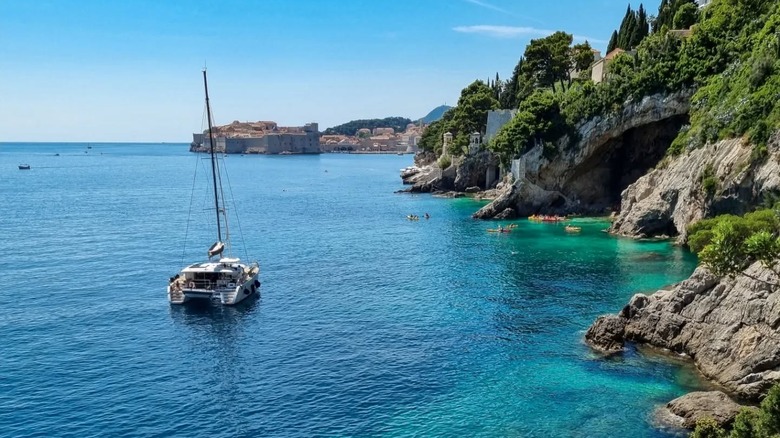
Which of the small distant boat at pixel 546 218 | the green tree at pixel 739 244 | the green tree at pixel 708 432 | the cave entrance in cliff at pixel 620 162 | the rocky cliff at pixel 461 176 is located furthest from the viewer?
the rocky cliff at pixel 461 176

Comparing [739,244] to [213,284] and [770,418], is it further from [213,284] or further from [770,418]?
[213,284]

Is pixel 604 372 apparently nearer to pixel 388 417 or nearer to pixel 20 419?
pixel 388 417

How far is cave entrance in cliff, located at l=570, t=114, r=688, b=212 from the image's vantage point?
7425 cm

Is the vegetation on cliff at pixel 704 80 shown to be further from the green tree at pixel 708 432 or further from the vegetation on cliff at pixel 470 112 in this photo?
the green tree at pixel 708 432

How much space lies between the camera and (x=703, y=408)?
25.1 meters

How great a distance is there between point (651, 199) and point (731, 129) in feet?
43.0

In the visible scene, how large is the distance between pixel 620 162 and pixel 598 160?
346 centimetres

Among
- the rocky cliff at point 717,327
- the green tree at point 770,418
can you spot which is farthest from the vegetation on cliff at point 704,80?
the green tree at point 770,418

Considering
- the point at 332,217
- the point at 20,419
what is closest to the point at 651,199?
the point at 332,217

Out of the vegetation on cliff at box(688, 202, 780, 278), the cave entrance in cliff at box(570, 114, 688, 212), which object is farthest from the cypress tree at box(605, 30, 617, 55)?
the vegetation on cliff at box(688, 202, 780, 278)

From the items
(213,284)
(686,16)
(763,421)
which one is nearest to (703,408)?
(763,421)

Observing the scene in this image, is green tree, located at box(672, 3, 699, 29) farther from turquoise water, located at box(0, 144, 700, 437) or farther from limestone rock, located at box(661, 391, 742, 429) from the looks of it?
limestone rock, located at box(661, 391, 742, 429)

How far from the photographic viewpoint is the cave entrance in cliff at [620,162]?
2923 inches

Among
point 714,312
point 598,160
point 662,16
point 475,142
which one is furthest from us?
point 475,142
